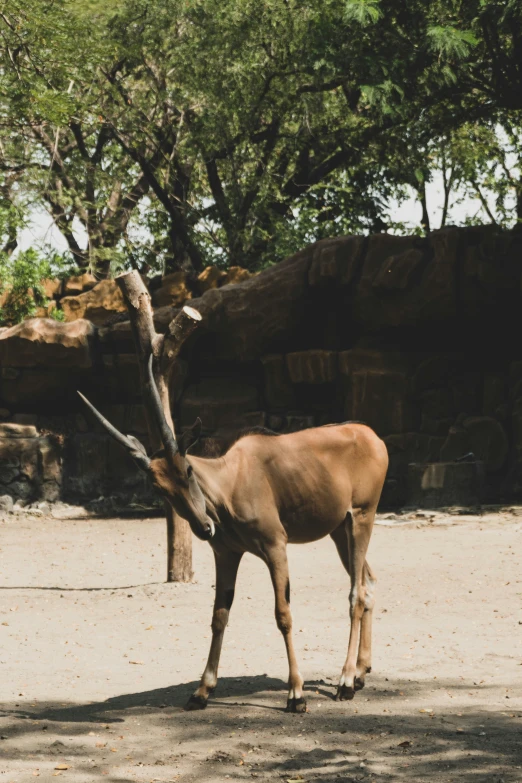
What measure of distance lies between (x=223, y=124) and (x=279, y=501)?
16.2 meters

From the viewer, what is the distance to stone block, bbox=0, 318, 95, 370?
57.6 ft

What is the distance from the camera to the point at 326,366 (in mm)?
17078

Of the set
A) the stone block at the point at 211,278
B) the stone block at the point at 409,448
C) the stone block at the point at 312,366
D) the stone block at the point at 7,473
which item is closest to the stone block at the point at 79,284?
the stone block at the point at 211,278

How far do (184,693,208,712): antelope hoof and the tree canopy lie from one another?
11458mm

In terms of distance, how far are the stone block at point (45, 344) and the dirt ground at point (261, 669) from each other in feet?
16.3

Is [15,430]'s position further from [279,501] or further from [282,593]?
[282,593]

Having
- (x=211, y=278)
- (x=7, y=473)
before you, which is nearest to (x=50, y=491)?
(x=7, y=473)

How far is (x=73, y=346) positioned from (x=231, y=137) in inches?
255

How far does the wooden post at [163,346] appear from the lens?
29.9 feet

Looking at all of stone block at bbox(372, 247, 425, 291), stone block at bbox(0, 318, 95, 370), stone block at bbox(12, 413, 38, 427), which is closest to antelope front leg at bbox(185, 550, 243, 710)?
stone block at bbox(372, 247, 425, 291)

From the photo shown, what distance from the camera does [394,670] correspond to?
691 centimetres

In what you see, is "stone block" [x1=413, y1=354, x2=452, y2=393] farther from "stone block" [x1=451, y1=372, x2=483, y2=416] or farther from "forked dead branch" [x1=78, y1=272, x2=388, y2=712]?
"forked dead branch" [x1=78, y1=272, x2=388, y2=712]

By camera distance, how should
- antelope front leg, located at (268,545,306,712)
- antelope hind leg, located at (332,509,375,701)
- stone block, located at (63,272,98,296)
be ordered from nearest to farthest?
antelope front leg, located at (268,545,306,712) → antelope hind leg, located at (332,509,375,701) → stone block, located at (63,272,98,296)

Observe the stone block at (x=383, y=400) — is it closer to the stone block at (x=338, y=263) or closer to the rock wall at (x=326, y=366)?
the rock wall at (x=326, y=366)
